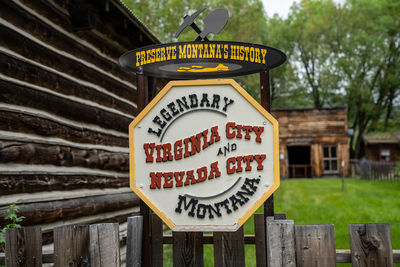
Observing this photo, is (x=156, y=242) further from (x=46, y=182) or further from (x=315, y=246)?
(x=46, y=182)

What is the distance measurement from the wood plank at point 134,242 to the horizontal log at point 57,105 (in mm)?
2220

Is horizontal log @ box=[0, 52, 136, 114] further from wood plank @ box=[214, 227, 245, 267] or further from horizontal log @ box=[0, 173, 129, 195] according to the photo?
wood plank @ box=[214, 227, 245, 267]

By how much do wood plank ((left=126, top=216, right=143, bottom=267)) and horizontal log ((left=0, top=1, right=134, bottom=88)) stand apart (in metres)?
2.77

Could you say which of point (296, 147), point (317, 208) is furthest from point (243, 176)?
point (296, 147)

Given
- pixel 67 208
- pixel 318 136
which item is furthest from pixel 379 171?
pixel 67 208

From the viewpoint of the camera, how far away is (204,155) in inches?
113

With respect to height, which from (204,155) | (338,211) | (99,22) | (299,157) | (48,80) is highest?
(99,22)

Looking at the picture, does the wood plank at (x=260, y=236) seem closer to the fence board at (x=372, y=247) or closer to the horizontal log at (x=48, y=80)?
the fence board at (x=372, y=247)

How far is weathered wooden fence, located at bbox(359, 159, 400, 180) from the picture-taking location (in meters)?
20.4

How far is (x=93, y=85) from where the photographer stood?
20.6 feet

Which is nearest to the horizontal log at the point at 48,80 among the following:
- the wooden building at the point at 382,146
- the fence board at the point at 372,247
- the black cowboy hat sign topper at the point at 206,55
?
the black cowboy hat sign topper at the point at 206,55

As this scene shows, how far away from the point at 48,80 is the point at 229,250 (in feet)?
10.6

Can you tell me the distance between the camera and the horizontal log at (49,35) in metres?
4.41

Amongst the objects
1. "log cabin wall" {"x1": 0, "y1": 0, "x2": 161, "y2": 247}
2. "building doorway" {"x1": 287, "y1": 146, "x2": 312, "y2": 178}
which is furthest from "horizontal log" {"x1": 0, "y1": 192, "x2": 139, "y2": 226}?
"building doorway" {"x1": 287, "y1": 146, "x2": 312, "y2": 178}
